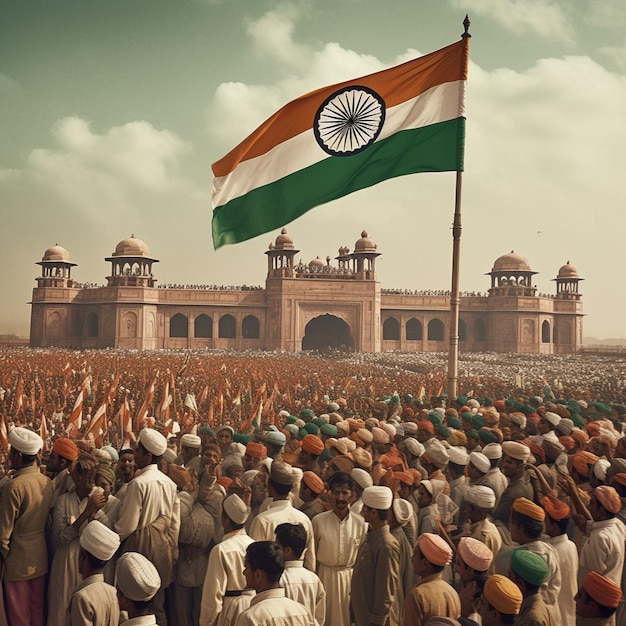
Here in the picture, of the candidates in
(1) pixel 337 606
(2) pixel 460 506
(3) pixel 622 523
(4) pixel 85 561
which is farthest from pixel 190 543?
(3) pixel 622 523

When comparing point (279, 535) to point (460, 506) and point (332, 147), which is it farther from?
point (332, 147)

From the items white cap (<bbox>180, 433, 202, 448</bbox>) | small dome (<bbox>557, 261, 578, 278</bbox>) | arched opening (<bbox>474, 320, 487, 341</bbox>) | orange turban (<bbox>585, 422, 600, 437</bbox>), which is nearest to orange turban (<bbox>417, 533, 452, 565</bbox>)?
white cap (<bbox>180, 433, 202, 448</bbox>)

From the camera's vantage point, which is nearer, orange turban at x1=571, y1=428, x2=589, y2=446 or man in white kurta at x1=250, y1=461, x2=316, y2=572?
man in white kurta at x1=250, y1=461, x2=316, y2=572

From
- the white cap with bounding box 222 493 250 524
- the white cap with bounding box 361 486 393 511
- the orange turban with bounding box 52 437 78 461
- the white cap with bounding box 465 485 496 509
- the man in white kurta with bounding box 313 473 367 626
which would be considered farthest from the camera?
the orange turban with bounding box 52 437 78 461

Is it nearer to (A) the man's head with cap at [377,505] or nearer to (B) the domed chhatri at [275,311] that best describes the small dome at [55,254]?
(B) the domed chhatri at [275,311]

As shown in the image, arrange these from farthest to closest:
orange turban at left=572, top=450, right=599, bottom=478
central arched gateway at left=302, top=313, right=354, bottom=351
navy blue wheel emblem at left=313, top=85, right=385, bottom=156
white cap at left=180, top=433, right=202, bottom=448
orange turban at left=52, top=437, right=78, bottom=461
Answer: central arched gateway at left=302, top=313, right=354, bottom=351 → navy blue wheel emblem at left=313, top=85, right=385, bottom=156 → white cap at left=180, top=433, right=202, bottom=448 → orange turban at left=572, top=450, right=599, bottom=478 → orange turban at left=52, top=437, right=78, bottom=461

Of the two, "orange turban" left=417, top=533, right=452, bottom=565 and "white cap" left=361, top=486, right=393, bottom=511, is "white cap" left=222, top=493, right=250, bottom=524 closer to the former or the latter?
"white cap" left=361, top=486, right=393, bottom=511
